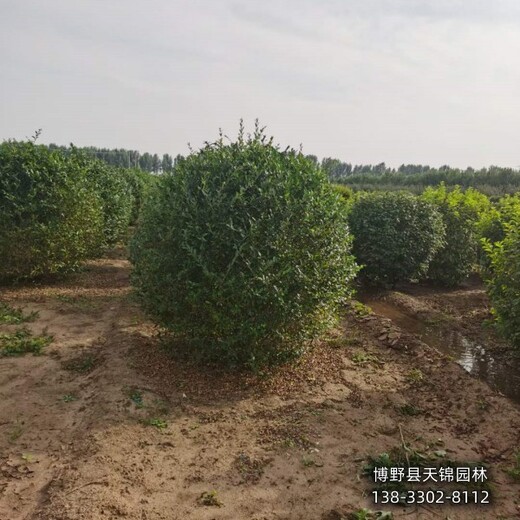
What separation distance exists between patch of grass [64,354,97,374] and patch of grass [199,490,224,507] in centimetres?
277

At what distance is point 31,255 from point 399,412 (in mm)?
7444

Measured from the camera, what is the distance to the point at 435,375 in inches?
240

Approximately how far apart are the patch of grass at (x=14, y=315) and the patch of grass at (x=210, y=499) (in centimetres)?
505

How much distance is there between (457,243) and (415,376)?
6.92 m

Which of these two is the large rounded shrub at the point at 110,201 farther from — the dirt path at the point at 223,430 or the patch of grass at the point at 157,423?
the patch of grass at the point at 157,423

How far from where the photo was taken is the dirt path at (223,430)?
141 inches

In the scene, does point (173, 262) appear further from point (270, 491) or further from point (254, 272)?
point (270, 491)

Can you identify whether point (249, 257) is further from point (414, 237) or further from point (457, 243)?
point (457, 243)

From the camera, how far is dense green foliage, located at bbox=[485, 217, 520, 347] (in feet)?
21.0

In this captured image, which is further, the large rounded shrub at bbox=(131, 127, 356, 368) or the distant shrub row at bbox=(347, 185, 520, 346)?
the distant shrub row at bbox=(347, 185, 520, 346)

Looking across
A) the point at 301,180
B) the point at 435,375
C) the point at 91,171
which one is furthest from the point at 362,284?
the point at 91,171

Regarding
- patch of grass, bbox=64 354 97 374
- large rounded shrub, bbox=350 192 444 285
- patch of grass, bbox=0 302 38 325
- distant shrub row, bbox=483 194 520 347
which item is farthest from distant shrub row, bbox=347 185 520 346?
patch of grass, bbox=0 302 38 325

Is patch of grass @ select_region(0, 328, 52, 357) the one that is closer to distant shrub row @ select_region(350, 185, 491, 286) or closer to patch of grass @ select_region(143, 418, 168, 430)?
patch of grass @ select_region(143, 418, 168, 430)

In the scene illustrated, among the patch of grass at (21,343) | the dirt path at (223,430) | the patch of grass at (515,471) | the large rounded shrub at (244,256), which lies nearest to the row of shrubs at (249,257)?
the large rounded shrub at (244,256)
